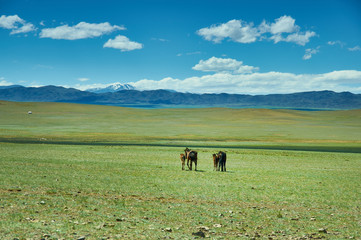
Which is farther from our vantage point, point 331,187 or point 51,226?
point 331,187

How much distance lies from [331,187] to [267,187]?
12.5ft

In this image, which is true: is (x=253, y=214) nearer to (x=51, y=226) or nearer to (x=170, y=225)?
(x=170, y=225)

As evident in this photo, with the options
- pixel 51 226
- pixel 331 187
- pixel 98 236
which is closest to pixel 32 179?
pixel 51 226

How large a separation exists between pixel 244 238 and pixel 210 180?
36.7 feet

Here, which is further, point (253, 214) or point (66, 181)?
point (66, 181)

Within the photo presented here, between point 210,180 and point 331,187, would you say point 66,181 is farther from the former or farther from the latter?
point 331,187

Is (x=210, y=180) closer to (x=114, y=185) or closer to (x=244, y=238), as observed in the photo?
(x=114, y=185)

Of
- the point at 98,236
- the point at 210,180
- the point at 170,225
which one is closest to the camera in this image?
the point at 98,236

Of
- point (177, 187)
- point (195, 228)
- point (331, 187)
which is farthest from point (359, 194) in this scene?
point (195, 228)

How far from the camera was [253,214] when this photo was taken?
43.5 feet

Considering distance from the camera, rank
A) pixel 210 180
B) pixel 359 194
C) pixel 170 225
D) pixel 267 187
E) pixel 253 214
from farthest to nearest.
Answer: pixel 210 180 → pixel 267 187 → pixel 359 194 → pixel 253 214 → pixel 170 225

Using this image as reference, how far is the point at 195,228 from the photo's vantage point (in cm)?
1109

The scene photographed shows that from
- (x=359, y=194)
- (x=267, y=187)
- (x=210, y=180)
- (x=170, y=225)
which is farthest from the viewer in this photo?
(x=210, y=180)

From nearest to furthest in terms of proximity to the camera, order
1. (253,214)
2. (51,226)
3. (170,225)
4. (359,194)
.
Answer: (51,226), (170,225), (253,214), (359,194)
